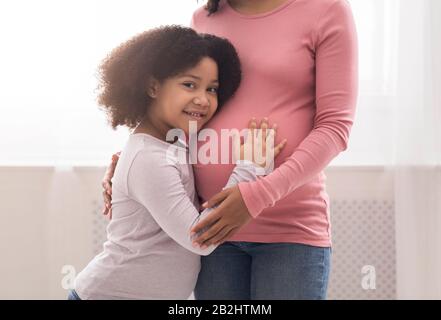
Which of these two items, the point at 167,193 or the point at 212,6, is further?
the point at 212,6

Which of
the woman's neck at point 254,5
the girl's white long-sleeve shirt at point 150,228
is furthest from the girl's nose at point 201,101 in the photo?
the woman's neck at point 254,5

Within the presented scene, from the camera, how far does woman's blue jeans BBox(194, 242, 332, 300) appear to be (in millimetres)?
1207

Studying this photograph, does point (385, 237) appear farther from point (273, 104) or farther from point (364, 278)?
point (273, 104)

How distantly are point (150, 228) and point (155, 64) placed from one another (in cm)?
33

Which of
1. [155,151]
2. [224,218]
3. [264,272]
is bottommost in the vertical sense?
[264,272]

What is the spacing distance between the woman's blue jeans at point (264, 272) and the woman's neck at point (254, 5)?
1.58ft

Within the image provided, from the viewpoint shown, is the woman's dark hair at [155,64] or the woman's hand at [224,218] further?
the woman's dark hair at [155,64]

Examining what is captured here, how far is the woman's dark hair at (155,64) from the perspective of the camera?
1235 mm

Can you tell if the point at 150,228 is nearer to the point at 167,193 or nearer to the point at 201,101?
the point at 167,193

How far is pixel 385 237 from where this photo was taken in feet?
7.16

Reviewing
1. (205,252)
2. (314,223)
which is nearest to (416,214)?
(314,223)

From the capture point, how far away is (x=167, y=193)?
1164 mm

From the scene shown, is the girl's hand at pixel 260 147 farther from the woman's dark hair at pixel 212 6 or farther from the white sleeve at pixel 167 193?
the woman's dark hair at pixel 212 6

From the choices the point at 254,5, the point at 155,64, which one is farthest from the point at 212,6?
the point at 155,64
